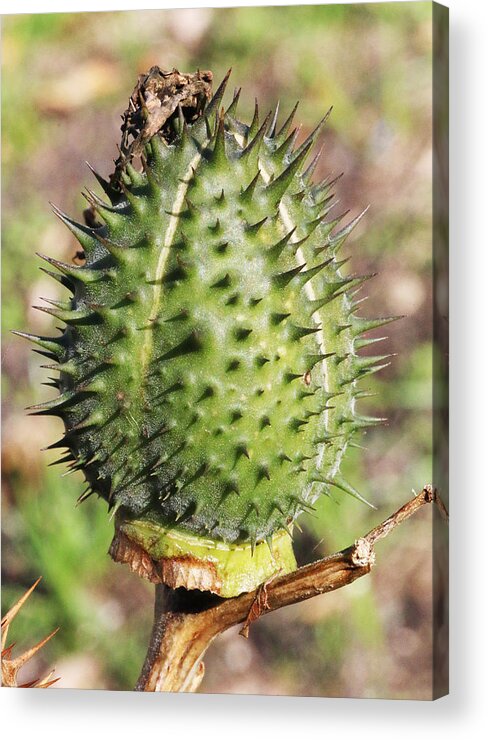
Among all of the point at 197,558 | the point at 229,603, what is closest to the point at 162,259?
the point at 197,558

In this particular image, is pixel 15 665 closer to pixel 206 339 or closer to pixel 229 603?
pixel 229 603

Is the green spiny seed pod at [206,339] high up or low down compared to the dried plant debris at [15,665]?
up

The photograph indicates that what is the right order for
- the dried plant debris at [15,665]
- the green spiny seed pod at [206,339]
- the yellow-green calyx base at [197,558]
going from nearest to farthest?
the green spiny seed pod at [206,339] → the yellow-green calyx base at [197,558] → the dried plant debris at [15,665]

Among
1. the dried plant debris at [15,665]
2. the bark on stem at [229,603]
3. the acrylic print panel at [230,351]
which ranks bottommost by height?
the dried plant debris at [15,665]

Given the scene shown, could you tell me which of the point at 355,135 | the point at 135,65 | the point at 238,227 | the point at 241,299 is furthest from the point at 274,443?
the point at 135,65

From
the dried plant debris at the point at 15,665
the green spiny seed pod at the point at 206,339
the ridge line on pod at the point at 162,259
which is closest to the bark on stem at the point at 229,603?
the green spiny seed pod at the point at 206,339

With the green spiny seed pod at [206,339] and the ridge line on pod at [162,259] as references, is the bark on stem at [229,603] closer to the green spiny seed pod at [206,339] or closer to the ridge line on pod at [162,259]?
the green spiny seed pod at [206,339]

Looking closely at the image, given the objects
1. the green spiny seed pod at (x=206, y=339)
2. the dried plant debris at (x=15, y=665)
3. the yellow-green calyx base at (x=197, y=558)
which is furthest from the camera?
the dried plant debris at (x=15, y=665)
